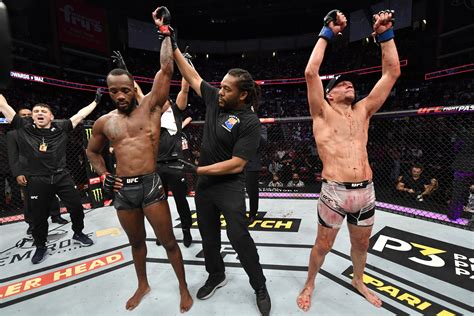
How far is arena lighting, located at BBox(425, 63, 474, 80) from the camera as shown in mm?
10922

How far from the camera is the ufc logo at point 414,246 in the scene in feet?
8.09

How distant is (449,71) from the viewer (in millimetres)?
11703

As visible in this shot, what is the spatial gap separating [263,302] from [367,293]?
32.6 inches

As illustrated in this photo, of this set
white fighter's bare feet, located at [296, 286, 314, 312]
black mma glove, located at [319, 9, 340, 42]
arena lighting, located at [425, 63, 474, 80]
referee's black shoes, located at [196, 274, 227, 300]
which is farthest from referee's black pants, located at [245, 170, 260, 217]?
arena lighting, located at [425, 63, 474, 80]

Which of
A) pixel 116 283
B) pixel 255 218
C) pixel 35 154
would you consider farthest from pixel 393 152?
pixel 35 154

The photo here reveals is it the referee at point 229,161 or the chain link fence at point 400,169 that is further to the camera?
the chain link fence at point 400,169

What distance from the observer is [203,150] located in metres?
1.93

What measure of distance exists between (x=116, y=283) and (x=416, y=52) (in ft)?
57.8

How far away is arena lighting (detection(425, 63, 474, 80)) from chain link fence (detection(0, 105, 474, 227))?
6432 mm

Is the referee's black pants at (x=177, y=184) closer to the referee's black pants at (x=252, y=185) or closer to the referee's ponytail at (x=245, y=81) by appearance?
the referee's black pants at (x=252, y=185)

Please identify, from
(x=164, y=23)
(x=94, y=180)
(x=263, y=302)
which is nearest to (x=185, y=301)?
(x=263, y=302)

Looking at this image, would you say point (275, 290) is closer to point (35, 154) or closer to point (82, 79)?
point (35, 154)

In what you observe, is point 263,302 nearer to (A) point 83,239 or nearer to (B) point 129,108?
(B) point 129,108

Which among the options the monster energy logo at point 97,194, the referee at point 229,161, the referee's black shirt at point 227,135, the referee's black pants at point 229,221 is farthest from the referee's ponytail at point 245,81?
the monster energy logo at point 97,194
